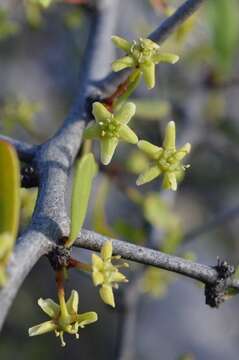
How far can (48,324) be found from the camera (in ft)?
3.40

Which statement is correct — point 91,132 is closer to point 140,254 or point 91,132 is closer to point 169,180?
point 169,180

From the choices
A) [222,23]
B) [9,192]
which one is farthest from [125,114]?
[222,23]

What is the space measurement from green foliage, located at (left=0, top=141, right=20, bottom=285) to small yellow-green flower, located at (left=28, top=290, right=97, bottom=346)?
195 mm

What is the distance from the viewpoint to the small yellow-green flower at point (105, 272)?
3.28ft

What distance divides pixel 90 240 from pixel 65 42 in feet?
10.6

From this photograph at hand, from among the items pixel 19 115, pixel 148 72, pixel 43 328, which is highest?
pixel 19 115

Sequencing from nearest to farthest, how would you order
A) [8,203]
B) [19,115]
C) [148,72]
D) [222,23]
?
[8,203] < [148,72] < [19,115] < [222,23]

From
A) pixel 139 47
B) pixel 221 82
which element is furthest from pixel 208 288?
pixel 221 82

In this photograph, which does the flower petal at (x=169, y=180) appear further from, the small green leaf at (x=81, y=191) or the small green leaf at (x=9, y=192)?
the small green leaf at (x=9, y=192)

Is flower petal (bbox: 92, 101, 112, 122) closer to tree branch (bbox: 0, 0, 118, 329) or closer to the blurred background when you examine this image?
tree branch (bbox: 0, 0, 118, 329)

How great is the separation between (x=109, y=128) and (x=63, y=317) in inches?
12.1

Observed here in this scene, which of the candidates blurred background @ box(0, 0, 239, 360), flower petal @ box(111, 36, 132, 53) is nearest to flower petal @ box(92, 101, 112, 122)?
flower petal @ box(111, 36, 132, 53)

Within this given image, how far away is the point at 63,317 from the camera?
1038 mm

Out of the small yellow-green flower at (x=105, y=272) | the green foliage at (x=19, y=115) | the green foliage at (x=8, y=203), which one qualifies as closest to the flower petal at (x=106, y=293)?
the small yellow-green flower at (x=105, y=272)
